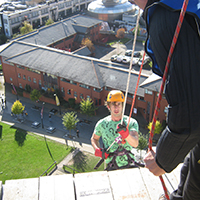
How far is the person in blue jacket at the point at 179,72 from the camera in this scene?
3.66 metres

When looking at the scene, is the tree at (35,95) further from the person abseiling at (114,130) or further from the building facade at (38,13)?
the building facade at (38,13)

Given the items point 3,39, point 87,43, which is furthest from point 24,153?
point 3,39

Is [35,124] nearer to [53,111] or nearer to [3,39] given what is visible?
[53,111]

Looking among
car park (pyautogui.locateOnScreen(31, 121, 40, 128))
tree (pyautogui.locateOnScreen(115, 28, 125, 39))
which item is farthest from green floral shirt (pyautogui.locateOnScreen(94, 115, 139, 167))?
tree (pyautogui.locateOnScreen(115, 28, 125, 39))

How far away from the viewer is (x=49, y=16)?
3167 inches

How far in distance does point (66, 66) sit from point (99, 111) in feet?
27.9

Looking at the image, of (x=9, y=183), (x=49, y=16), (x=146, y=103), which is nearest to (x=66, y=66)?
(x=146, y=103)

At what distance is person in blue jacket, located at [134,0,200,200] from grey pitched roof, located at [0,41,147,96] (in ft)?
102

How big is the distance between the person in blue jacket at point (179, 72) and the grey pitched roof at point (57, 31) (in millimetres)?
52059

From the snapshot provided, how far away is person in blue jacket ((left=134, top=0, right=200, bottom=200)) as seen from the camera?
366 centimetres

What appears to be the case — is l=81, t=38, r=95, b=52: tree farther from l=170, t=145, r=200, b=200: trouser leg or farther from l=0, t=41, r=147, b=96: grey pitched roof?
l=170, t=145, r=200, b=200: trouser leg

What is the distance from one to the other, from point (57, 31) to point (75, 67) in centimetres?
2225

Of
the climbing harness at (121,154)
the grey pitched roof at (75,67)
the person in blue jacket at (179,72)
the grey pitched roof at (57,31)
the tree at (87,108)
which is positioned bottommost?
the tree at (87,108)

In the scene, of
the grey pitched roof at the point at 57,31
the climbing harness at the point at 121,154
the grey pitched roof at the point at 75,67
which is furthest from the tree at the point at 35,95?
the climbing harness at the point at 121,154
